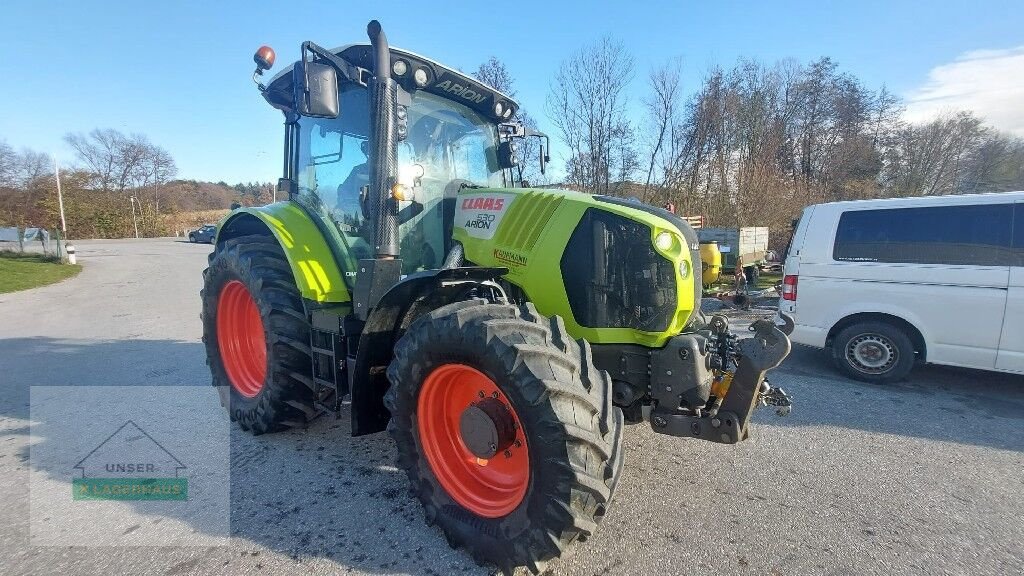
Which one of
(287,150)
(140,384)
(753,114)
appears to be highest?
(753,114)

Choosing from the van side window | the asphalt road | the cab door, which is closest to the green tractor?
the asphalt road

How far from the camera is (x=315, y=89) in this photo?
8.35 feet

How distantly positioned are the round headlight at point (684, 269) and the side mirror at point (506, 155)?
1.75 metres

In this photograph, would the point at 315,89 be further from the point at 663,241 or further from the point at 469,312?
the point at 663,241

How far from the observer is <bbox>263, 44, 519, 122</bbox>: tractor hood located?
9.80ft

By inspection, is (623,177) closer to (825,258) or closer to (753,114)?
(753,114)

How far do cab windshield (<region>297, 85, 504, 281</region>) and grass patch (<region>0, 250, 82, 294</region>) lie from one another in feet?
48.8

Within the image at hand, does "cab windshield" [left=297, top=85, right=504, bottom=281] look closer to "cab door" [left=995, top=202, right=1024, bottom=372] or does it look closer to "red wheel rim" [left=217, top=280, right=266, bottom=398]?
"red wheel rim" [left=217, top=280, right=266, bottom=398]

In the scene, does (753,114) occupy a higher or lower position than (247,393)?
higher

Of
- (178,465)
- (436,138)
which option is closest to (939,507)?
(436,138)

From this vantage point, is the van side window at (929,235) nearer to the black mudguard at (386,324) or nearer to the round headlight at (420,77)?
the black mudguard at (386,324)

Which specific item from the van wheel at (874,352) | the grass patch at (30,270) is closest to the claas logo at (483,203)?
the van wheel at (874,352)

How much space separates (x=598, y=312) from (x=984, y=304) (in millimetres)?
4401

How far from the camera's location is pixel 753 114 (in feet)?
70.2
